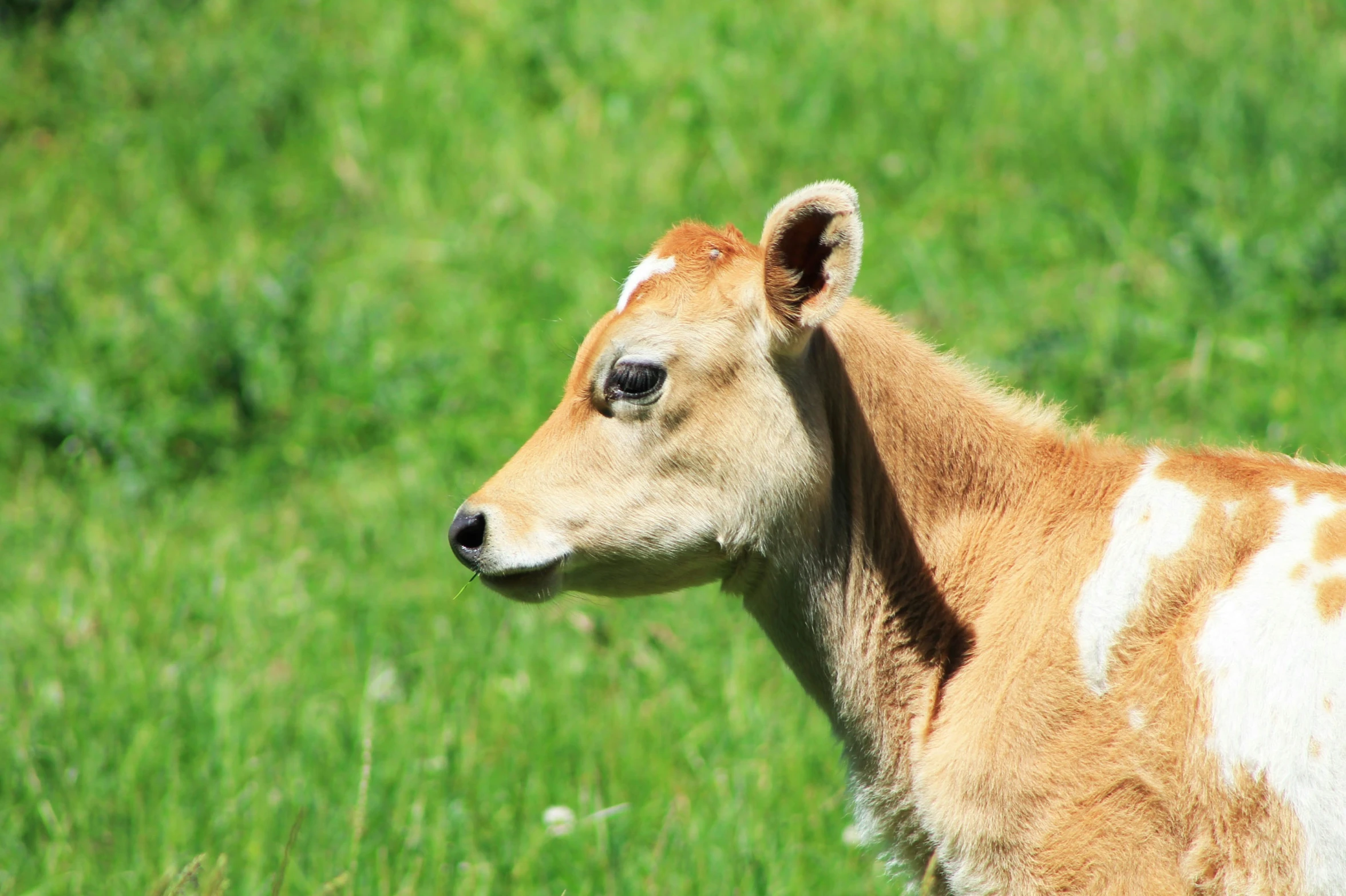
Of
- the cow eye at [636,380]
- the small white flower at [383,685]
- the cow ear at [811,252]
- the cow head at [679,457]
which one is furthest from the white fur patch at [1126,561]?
the small white flower at [383,685]

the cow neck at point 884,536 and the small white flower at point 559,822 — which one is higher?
the cow neck at point 884,536

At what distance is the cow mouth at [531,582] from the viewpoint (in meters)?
3.29

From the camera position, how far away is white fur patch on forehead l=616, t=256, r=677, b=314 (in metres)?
3.43

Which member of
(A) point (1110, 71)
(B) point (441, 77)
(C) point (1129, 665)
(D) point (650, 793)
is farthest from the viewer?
(B) point (441, 77)

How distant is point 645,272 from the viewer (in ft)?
11.4

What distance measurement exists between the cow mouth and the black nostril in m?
0.08

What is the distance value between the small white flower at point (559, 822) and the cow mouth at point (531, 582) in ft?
3.61

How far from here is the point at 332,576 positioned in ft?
19.2

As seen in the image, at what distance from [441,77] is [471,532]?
6.31 m

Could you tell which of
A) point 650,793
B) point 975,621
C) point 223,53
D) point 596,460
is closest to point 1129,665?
point 975,621

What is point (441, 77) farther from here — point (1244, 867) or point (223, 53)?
point (1244, 867)

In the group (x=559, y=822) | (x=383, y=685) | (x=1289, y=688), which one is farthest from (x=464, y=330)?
(x=1289, y=688)

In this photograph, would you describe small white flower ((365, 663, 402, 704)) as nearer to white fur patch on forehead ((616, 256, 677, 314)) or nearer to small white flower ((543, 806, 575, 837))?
small white flower ((543, 806, 575, 837))

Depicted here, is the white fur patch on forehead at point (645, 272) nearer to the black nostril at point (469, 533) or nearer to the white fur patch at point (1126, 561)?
the black nostril at point (469, 533)
